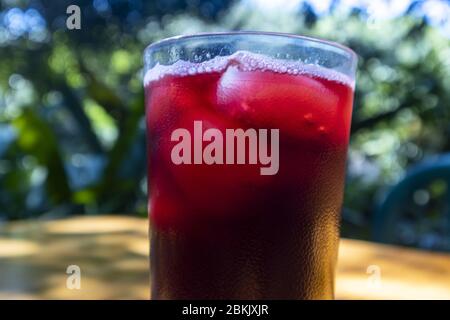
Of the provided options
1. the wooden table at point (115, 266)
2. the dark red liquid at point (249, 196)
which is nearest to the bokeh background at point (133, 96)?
the wooden table at point (115, 266)

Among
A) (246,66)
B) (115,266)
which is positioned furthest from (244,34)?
(115,266)

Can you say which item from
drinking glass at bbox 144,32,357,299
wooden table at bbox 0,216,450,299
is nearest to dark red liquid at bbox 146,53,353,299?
drinking glass at bbox 144,32,357,299

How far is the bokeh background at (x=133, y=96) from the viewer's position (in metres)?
2.62

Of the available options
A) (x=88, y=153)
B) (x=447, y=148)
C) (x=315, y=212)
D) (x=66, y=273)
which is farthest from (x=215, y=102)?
(x=447, y=148)

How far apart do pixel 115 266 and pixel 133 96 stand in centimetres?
375

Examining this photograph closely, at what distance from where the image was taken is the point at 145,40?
4465mm

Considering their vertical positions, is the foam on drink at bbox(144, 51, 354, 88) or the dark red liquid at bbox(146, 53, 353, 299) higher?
the foam on drink at bbox(144, 51, 354, 88)

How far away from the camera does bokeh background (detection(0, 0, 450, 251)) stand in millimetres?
2617

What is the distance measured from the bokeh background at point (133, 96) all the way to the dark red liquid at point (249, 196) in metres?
1.65

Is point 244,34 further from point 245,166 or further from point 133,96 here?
point 133,96

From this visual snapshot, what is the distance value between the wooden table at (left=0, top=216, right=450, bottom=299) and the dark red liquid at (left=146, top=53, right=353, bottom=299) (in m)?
0.18

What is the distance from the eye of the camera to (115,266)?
0.89 m

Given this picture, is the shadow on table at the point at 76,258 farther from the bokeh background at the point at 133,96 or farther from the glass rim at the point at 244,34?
the bokeh background at the point at 133,96

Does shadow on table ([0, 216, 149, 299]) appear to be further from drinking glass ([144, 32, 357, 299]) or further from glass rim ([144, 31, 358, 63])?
glass rim ([144, 31, 358, 63])
